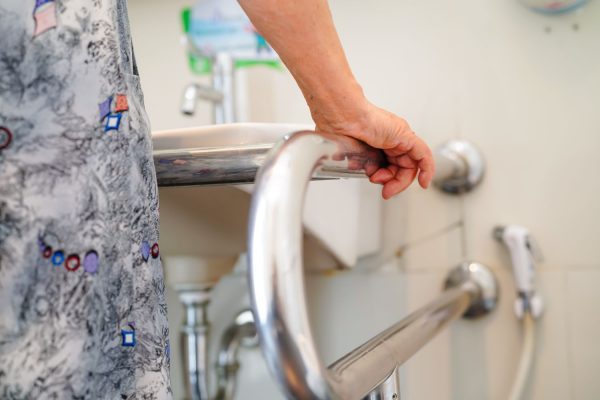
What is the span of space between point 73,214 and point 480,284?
0.74m

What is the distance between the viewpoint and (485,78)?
956 mm

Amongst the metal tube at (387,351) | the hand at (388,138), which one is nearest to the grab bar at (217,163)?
the hand at (388,138)

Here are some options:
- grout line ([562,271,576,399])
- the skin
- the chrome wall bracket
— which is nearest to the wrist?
the skin

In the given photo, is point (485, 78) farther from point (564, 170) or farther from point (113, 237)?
point (113, 237)

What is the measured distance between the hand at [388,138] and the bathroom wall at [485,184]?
45 centimetres

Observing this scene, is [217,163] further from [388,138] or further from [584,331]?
[584,331]

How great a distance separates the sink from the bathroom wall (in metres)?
0.11

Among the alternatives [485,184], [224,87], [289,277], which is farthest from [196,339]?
[289,277]

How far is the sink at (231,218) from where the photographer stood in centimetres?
56

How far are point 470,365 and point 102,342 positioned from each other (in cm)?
76

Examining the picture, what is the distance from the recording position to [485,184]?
0.96 m

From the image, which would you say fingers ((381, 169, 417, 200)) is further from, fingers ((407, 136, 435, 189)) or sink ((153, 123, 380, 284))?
sink ((153, 123, 380, 284))

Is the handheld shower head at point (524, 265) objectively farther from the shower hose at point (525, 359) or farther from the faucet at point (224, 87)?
the faucet at point (224, 87)

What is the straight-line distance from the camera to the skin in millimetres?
Result: 379
